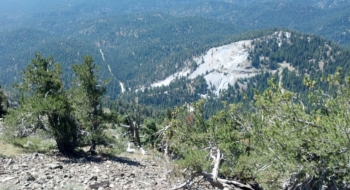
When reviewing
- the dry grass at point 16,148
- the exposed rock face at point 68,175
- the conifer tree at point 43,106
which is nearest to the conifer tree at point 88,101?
the conifer tree at point 43,106

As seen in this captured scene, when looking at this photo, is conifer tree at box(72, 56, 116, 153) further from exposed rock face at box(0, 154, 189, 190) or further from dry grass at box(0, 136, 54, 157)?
dry grass at box(0, 136, 54, 157)

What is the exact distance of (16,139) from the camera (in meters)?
27.6

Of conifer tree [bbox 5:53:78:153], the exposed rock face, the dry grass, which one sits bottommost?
the dry grass

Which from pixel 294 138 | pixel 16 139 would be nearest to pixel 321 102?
pixel 294 138

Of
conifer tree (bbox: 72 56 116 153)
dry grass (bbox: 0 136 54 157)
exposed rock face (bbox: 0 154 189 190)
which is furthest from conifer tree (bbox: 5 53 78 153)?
exposed rock face (bbox: 0 154 189 190)

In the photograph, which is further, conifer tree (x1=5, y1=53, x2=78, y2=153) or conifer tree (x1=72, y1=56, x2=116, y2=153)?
conifer tree (x1=72, y1=56, x2=116, y2=153)

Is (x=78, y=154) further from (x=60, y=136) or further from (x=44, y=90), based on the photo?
(x=44, y=90)

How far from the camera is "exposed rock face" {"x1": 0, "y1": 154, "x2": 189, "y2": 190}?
1766 centimetres

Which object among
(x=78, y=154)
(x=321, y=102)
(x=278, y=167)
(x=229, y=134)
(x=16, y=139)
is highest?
(x=321, y=102)

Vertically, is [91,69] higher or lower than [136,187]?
higher

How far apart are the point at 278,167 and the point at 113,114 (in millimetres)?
18922

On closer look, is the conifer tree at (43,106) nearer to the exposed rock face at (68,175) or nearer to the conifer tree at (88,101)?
the conifer tree at (88,101)

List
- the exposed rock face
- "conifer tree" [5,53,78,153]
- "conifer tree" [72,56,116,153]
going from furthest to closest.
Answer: "conifer tree" [72,56,116,153] < "conifer tree" [5,53,78,153] < the exposed rock face

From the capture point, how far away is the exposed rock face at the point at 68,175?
17656 millimetres
